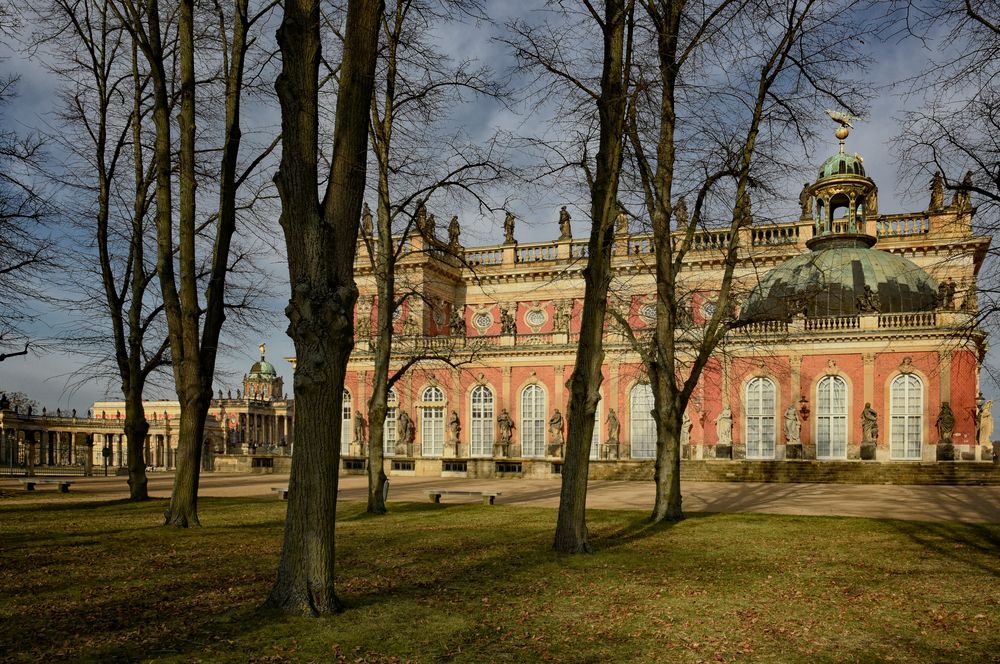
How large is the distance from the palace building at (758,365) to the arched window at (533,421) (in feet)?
0.35

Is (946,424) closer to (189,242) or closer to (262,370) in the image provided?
(189,242)

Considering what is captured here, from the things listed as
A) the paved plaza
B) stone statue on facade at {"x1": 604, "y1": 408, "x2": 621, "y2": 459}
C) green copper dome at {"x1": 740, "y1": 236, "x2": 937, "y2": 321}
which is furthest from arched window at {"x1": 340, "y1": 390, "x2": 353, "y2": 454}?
green copper dome at {"x1": 740, "y1": 236, "x2": 937, "y2": 321}

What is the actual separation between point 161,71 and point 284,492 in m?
12.0

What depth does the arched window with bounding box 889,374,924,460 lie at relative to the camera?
38.0 m

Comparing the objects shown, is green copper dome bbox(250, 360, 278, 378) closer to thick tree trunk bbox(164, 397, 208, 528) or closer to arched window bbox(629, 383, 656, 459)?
arched window bbox(629, 383, 656, 459)

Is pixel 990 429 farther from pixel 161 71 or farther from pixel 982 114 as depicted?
pixel 161 71

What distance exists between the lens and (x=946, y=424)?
36.6 metres

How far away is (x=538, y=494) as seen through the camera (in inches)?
1010

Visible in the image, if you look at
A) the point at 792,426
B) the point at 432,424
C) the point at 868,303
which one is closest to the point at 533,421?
the point at 432,424

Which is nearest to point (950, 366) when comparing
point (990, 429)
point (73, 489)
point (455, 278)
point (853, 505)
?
point (990, 429)

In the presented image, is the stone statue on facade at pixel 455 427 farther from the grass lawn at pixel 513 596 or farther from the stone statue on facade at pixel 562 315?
the grass lawn at pixel 513 596

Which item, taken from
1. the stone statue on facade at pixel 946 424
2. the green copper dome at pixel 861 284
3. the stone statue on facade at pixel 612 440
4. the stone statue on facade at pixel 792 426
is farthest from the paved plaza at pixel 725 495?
the green copper dome at pixel 861 284

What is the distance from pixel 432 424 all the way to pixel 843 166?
26640mm

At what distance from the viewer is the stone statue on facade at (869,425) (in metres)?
37.4
